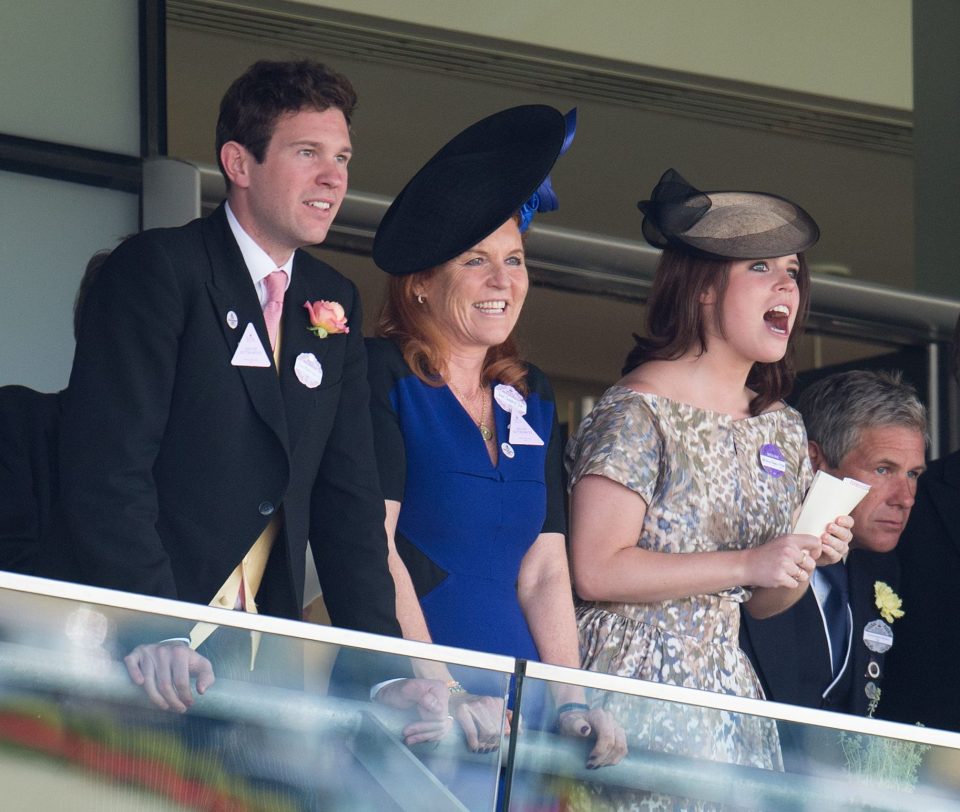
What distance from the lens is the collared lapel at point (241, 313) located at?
108 inches

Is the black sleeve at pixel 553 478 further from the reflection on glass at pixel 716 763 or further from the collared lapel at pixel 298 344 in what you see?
the reflection on glass at pixel 716 763

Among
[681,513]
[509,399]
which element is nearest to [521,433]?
[509,399]

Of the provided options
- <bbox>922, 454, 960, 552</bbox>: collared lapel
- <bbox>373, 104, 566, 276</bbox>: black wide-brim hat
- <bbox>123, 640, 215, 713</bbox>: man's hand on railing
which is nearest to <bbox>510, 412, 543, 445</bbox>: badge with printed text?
<bbox>373, 104, 566, 276</bbox>: black wide-brim hat

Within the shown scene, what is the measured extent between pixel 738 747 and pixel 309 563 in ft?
6.23

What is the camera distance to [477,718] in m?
2.19

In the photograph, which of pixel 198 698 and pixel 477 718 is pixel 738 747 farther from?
pixel 198 698

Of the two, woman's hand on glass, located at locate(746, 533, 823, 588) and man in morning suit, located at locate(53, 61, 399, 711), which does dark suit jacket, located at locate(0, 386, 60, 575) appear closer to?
man in morning suit, located at locate(53, 61, 399, 711)

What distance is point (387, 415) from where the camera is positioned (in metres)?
3.07

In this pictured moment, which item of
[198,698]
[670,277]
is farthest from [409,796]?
[670,277]

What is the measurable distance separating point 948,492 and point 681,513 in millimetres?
826

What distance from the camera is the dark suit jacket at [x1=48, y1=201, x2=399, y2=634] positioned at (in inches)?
100

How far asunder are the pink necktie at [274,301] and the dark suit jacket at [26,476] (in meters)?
0.44

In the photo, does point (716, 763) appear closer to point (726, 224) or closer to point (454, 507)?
point (454, 507)

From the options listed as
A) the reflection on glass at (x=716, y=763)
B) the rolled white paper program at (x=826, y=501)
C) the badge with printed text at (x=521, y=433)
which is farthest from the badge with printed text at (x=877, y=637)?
the reflection on glass at (x=716, y=763)
